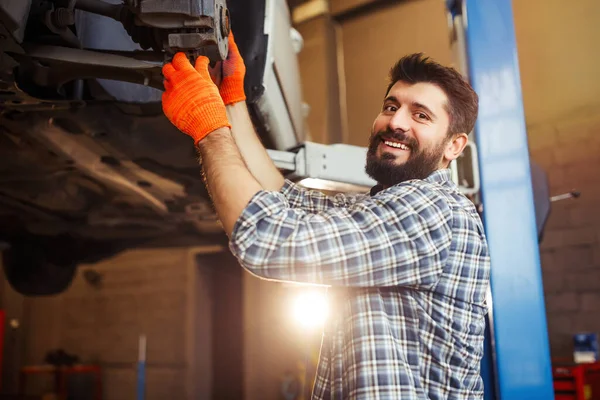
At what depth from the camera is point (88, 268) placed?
5.80 metres

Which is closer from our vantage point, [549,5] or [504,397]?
[504,397]

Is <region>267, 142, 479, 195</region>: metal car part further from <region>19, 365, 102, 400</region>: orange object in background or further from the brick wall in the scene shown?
<region>19, 365, 102, 400</region>: orange object in background

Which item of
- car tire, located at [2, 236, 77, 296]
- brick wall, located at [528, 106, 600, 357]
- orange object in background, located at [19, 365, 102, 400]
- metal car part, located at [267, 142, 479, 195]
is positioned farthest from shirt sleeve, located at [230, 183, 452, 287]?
orange object in background, located at [19, 365, 102, 400]

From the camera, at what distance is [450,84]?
3.89ft

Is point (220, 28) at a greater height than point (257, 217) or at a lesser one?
greater

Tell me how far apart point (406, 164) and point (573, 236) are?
3.08 m

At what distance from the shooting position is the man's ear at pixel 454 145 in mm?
1209

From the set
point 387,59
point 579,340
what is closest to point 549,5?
point 387,59

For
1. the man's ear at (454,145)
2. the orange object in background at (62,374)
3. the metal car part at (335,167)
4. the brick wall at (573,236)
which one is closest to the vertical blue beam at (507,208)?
the metal car part at (335,167)

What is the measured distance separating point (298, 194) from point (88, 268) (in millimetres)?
5052

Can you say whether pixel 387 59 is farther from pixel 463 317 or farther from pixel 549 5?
pixel 463 317

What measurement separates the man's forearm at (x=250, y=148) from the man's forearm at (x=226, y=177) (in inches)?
13.5

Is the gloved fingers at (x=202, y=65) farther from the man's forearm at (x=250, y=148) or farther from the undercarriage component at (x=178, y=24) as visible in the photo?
the man's forearm at (x=250, y=148)

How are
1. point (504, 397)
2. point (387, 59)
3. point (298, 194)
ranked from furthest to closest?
point (387, 59) < point (504, 397) < point (298, 194)
